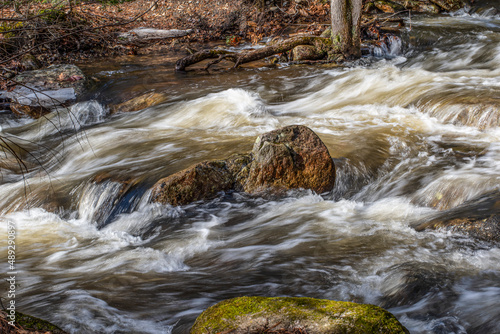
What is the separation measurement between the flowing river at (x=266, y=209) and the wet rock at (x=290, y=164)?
17 centimetres

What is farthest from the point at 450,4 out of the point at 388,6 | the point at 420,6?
the point at 388,6

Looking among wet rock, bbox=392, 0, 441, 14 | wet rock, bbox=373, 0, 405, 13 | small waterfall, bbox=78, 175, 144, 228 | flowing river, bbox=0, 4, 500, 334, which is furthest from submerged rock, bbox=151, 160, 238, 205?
wet rock, bbox=392, 0, 441, 14

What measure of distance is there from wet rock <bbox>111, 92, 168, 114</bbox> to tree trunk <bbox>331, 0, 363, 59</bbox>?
179 inches

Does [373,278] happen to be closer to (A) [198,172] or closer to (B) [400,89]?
(A) [198,172]

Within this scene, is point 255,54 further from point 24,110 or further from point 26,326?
point 26,326

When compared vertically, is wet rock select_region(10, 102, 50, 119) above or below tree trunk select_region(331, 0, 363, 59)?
below

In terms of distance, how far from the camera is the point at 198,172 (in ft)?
18.3

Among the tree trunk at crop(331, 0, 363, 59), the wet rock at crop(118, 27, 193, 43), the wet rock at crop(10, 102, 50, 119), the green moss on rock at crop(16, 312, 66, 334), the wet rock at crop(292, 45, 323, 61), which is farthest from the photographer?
the wet rock at crop(118, 27, 193, 43)

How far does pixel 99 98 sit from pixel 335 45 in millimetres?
5939

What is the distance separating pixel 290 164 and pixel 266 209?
0.65m

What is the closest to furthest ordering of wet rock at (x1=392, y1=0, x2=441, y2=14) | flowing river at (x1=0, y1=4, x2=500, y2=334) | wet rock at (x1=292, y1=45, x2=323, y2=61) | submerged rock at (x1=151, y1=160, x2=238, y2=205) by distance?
flowing river at (x1=0, y1=4, x2=500, y2=334), submerged rock at (x1=151, y1=160, x2=238, y2=205), wet rock at (x1=292, y1=45, x2=323, y2=61), wet rock at (x1=392, y1=0, x2=441, y2=14)

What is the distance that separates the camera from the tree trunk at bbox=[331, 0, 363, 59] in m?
10.6

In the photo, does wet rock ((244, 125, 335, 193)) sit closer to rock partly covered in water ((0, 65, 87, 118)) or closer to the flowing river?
the flowing river

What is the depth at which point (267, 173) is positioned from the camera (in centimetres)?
568
